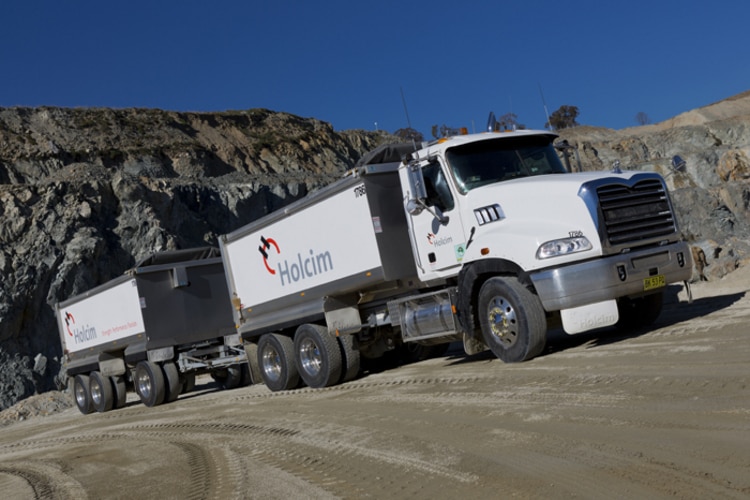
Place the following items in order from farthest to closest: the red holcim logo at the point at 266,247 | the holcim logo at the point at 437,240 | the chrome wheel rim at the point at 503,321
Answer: the red holcim logo at the point at 266,247, the holcim logo at the point at 437,240, the chrome wheel rim at the point at 503,321

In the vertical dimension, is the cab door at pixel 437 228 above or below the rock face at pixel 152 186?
below

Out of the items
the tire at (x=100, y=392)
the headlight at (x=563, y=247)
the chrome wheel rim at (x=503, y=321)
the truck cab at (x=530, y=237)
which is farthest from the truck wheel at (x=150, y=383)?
the headlight at (x=563, y=247)

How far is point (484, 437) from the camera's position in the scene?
6.86 metres

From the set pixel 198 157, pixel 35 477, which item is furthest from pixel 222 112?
pixel 35 477

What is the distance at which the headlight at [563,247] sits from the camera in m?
9.64

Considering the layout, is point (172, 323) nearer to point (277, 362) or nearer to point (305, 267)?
point (277, 362)

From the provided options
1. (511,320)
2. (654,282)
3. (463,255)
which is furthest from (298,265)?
(654,282)

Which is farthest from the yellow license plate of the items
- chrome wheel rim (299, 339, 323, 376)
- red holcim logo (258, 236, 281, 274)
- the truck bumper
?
red holcim logo (258, 236, 281, 274)

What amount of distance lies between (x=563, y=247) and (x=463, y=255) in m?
1.48

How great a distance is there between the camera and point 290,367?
13.7 metres

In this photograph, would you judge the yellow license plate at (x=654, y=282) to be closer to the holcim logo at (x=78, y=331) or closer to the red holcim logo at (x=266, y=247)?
the red holcim logo at (x=266, y=247)

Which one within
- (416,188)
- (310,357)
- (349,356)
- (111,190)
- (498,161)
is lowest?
(349,356)

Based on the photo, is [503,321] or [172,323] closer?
[503,321]

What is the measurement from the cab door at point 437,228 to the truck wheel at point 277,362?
344 cm
